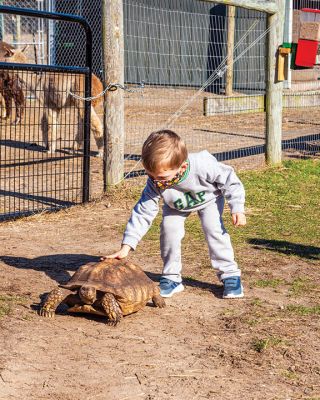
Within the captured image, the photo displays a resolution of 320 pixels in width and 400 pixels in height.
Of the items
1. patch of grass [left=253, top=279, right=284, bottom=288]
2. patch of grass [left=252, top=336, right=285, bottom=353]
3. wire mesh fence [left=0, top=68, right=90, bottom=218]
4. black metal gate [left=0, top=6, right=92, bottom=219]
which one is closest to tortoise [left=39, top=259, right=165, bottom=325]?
patch of grass [left=252, top=336, right=285, bottom=353]

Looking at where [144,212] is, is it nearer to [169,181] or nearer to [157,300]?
[169,181]

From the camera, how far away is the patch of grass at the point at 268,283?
5438 mm

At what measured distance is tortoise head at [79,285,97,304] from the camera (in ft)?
14.8

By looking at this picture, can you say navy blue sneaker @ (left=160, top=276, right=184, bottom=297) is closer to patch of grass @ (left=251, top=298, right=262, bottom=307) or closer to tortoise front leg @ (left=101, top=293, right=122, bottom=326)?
patch of grass @ (left=251, top=298, right=262, bottom=307)

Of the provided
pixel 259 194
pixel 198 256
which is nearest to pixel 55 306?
pixel 198 256

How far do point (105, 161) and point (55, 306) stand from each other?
149 inches

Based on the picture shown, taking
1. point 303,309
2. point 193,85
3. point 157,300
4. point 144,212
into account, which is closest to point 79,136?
point 144,212

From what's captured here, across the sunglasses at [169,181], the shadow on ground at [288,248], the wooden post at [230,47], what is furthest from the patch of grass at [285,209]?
the wooden post at [230,47]

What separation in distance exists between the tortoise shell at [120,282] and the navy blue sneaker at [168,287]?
1.03ft

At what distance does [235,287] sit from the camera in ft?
16.9

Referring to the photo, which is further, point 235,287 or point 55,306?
point 235,287

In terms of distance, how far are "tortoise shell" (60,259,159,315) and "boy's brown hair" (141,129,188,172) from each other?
24.4 inches

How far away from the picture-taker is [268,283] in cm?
548

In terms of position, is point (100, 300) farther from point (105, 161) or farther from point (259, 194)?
point (259, 194)
